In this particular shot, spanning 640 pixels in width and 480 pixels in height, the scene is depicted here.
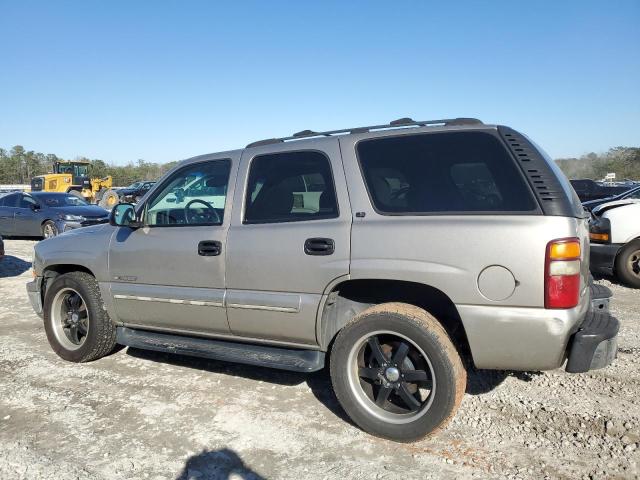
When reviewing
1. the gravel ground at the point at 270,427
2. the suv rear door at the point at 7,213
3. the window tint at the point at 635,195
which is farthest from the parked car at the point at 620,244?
the suv rear door at the point at 7,213

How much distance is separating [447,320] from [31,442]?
112 inches

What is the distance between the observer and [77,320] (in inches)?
181

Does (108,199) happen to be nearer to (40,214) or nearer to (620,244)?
(40,214)

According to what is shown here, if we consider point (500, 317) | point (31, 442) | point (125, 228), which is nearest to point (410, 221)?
point (500, 317)

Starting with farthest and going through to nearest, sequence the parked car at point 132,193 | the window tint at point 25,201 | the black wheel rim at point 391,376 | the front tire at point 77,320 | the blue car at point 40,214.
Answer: the parked car at point 132,193 < the window tint at point 25,201 < the blue car at point 40,214 < the front tire at point 77,320 < the black wheel rim at point 391,376

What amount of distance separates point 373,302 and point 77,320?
288 centimetres

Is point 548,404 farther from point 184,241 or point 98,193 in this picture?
point 98,193

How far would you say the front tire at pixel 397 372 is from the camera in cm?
293

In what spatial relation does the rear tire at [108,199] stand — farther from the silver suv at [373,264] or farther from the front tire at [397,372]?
the front tire at [397,372]

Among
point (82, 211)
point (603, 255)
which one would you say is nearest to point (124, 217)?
point (603, 255)

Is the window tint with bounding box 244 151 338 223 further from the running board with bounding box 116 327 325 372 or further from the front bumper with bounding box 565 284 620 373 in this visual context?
the front bumper with bounding box 565 284 620 373

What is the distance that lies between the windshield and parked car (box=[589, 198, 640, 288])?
43.5 feet

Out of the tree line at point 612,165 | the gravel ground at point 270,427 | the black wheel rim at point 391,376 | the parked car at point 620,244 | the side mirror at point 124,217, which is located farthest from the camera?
the tree line at point 612,165

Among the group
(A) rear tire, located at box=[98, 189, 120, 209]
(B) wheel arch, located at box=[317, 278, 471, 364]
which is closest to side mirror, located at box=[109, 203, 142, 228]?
(B) wheel arch, located at box=[317, 278, 471, 364]
